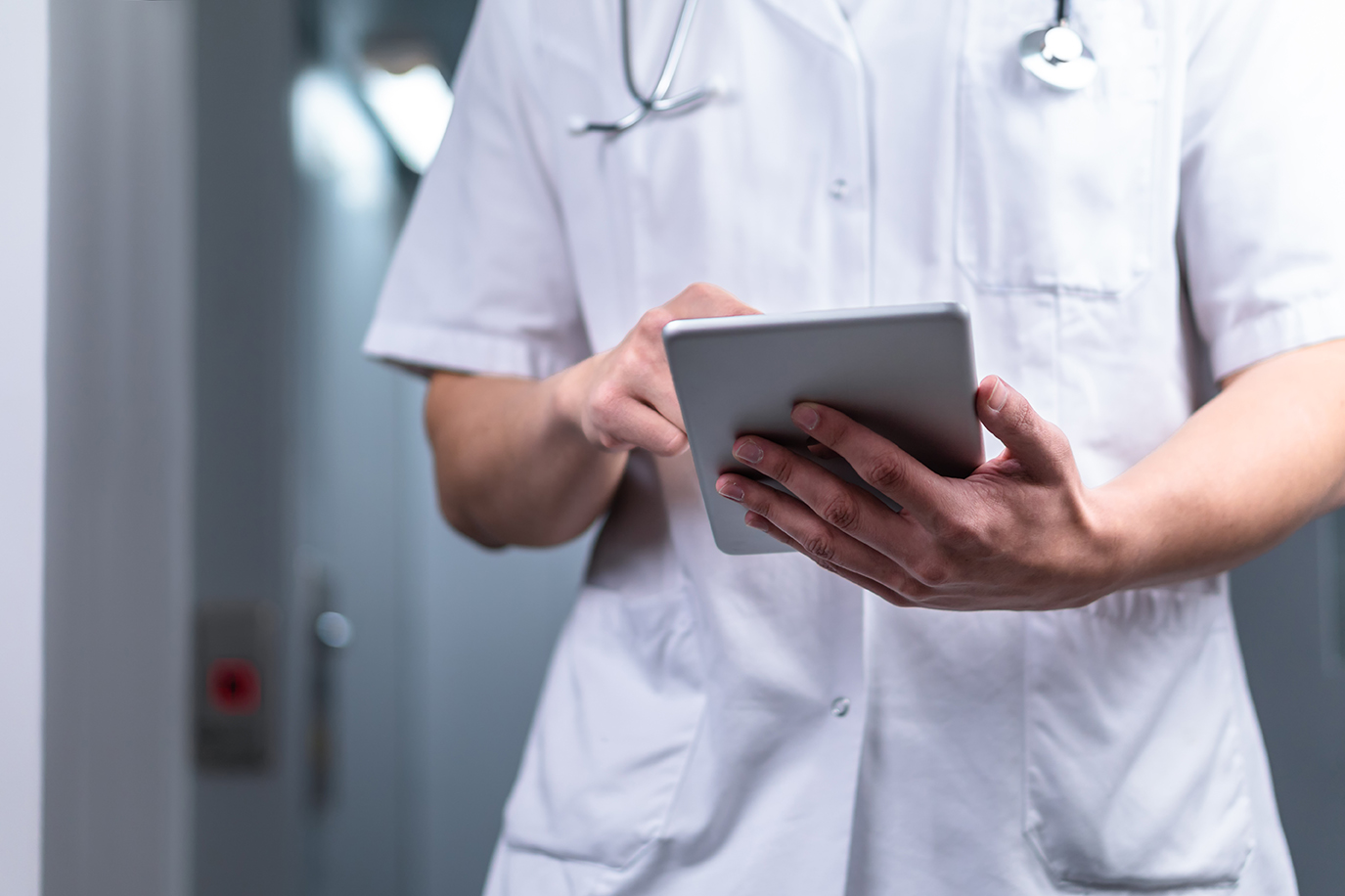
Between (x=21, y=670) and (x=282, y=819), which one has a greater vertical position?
(x=21, y=670)

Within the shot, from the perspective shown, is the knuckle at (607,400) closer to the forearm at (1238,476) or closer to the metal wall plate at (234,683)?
the forearm at (1238,476)

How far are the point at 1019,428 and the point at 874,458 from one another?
0.07 m

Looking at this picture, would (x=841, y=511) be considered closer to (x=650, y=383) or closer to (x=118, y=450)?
(x=650, y=383)

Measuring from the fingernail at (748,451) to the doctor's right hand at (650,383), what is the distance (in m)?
0.09

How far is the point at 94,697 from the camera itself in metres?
0.84

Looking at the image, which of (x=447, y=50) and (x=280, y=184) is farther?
(x=447, y=50)

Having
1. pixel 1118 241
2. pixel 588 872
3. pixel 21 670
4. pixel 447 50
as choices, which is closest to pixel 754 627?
pixel 588 872

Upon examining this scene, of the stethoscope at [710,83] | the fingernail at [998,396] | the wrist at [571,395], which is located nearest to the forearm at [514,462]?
the wrist at [571,395]

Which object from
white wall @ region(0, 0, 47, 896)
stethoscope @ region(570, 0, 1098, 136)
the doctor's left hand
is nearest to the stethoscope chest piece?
stethoscope @ region(570, 0, 1098, 136)

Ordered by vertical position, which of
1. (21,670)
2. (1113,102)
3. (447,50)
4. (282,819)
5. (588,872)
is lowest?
(282,819)

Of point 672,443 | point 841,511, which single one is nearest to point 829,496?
point 841,511

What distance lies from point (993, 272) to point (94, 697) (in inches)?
32.8

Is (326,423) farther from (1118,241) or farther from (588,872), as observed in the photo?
(1118,241)

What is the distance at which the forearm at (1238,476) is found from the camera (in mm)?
535
